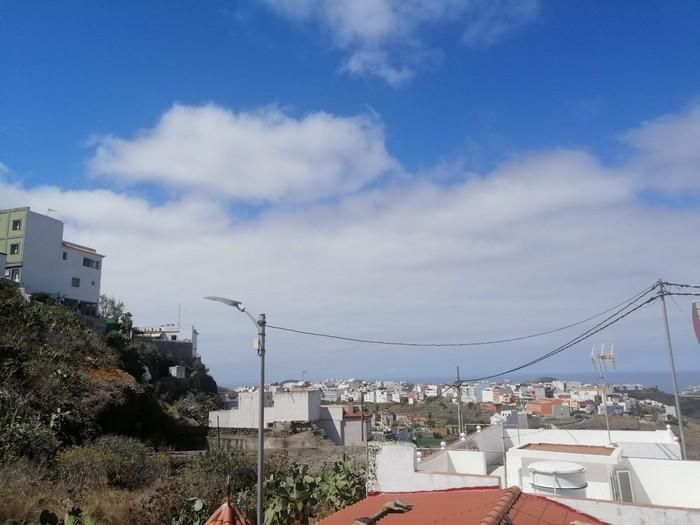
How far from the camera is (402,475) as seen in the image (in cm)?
1288

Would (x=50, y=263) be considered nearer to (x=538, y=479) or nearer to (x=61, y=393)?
(x=61, y=393)

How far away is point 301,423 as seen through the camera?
120 ft

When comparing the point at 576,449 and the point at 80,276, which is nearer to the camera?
the point at 576,449

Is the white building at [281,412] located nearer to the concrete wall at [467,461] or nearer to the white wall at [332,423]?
the white wall at [332,423]

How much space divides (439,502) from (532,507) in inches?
62.4

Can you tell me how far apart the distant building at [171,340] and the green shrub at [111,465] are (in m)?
30.2

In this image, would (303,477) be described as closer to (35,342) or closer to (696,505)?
(696,505)

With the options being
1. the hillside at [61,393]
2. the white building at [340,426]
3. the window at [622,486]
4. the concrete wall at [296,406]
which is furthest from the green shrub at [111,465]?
the white building at [340,426]

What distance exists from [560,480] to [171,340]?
5233cm

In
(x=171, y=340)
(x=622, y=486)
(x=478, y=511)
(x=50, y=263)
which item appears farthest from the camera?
(x=171, y=340)

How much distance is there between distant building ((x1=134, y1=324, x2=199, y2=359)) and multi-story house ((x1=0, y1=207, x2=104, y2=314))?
6.56 m

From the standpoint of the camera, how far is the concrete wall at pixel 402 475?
485 inches

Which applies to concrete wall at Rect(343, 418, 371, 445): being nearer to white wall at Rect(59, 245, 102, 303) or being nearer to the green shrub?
the green shrub

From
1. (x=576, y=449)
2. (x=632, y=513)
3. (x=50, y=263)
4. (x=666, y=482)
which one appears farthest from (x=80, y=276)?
(x=632, y=513)
